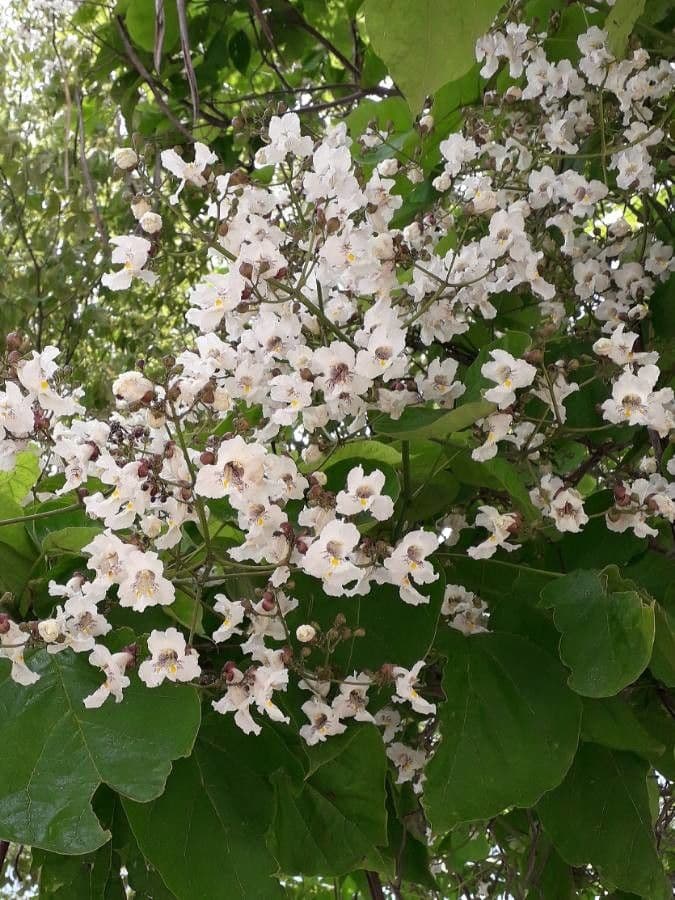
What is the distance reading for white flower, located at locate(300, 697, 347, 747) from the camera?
64 centimetres

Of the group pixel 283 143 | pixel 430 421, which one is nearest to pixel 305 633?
pixel 430 421

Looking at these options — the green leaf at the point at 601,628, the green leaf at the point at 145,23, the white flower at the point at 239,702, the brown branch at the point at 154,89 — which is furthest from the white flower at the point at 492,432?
the green leaf at the point at 145,23

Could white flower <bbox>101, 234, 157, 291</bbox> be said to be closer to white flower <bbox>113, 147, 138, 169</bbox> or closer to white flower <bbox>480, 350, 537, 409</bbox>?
white flower <bbox>113, 147, 138, 169</bbox>

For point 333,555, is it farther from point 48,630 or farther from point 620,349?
point 620,349

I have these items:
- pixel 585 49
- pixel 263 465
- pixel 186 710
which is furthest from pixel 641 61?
pixel 186 710

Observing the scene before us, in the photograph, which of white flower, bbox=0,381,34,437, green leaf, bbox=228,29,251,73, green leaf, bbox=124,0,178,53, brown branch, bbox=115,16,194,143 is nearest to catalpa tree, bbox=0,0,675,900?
white flower, bbox=0,381,34,437

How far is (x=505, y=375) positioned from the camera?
2.12ft

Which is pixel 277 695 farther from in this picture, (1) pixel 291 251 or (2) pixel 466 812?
(1) pixel 291 251

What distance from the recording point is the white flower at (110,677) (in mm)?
571

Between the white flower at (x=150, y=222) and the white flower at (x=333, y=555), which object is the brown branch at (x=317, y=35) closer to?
the white flower at (x=150, y=222)

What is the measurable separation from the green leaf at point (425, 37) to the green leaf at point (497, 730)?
0.43m

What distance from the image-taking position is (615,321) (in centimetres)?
84

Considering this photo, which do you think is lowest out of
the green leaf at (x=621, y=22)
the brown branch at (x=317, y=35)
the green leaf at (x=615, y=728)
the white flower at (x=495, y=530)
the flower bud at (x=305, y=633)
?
the green leaf at (x=615, y=728)

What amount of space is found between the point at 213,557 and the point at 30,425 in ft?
0.46
